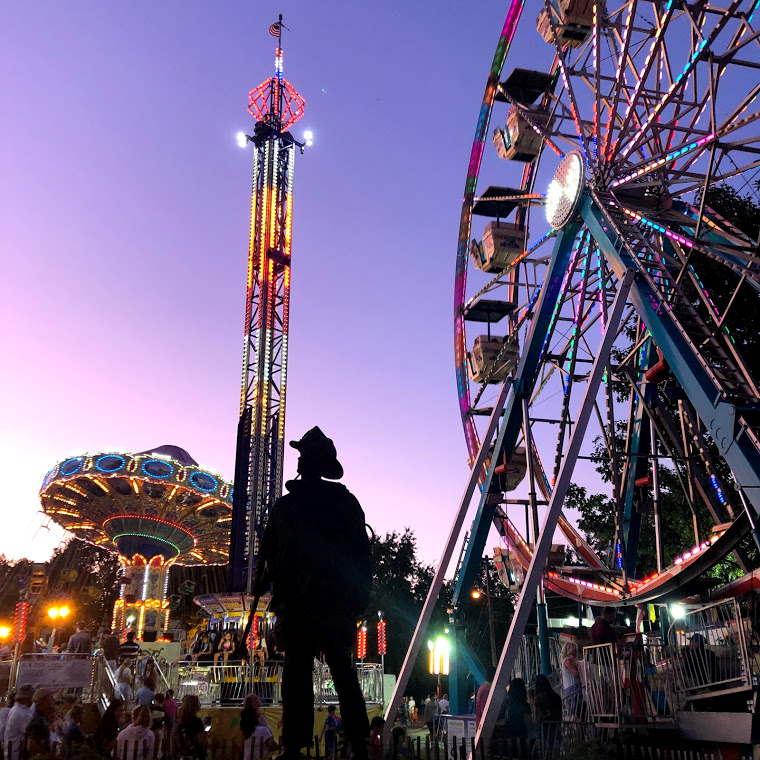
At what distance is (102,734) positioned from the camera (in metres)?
10.7

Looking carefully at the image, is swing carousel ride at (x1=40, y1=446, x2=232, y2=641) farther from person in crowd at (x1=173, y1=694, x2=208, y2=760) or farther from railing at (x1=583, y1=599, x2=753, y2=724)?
railing at (x1=583, y1=599, x2=753, y2=724)

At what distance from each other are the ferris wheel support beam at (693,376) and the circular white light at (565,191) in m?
1.32

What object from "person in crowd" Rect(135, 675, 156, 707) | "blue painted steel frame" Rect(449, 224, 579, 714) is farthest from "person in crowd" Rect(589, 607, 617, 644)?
"person in crowd" Rect(135, 675, 156, 707)

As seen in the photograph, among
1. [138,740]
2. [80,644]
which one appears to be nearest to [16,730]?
[138,740]

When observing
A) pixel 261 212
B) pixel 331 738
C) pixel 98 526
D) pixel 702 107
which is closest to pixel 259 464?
pixel 261 212

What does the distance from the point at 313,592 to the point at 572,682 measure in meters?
6.94

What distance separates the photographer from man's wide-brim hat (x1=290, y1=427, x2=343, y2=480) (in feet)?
16.7

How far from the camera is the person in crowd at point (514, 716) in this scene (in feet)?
31.1

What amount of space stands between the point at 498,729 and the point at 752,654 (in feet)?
10.4

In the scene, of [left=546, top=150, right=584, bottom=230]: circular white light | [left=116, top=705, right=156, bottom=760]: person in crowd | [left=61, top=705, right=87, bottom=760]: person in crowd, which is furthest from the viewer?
[left=546, top=150, right=584, bottom=230]: circular white light

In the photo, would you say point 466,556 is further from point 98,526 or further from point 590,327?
point 98,526

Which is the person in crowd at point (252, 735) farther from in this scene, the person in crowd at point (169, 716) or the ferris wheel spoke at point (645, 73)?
the ferris wheel spoke at point (645, 73)

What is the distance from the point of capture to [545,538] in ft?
33.4

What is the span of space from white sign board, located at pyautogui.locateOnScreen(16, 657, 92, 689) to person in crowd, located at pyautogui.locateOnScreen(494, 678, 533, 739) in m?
7.08
